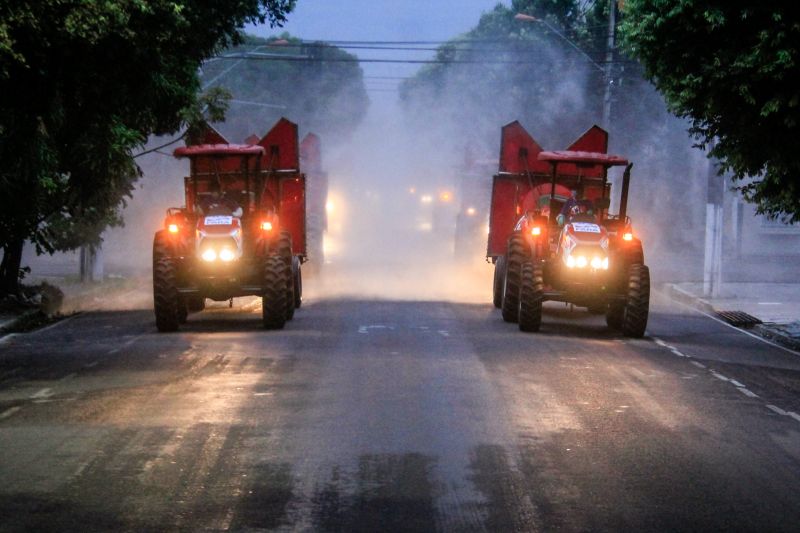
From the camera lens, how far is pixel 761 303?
95.2 feet

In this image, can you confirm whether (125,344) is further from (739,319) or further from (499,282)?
(739,319)

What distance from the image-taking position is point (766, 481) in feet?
29.0

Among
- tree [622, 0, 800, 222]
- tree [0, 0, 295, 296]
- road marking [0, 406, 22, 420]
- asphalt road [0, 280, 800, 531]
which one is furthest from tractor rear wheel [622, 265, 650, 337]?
road marking [0, 406, 22, 420]

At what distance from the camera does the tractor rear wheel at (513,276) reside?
2134cm

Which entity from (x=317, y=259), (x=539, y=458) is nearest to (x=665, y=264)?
(x=317, y=259)

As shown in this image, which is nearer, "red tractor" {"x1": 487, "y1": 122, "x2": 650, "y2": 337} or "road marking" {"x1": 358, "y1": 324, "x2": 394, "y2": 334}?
"road marking" {"x1": 358, "y1": 324, "x2": 394, "y2": 334}

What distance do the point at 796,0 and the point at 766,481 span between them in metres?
9.45

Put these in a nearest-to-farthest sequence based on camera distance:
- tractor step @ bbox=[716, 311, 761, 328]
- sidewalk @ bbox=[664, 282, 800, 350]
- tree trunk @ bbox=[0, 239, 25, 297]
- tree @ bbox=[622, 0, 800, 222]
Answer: tree @ bbox=[622, 0, 800, 222] < sidewalk @ bbox=[664, 282, 800, 350] < tractor step @ bbox=[716, 311, 761, 328] < tree trunk @ bbox=[0, 239, 25, 297]

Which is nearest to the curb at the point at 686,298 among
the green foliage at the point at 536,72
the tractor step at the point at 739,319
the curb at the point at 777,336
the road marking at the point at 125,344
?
the tractor step at the point at 739,319

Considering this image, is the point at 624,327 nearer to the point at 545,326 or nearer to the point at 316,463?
the point at 545,326

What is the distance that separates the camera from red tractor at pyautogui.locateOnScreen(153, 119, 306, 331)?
19.6 meters

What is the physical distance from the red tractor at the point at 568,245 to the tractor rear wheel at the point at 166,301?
5672mm

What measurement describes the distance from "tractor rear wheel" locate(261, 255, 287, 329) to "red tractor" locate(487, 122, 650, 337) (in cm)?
395

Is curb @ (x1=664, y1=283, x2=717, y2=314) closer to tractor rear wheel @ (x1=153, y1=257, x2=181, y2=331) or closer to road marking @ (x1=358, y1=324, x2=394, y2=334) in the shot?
road marking @ (x1=358, y1=324, x2=394, y2=334)
